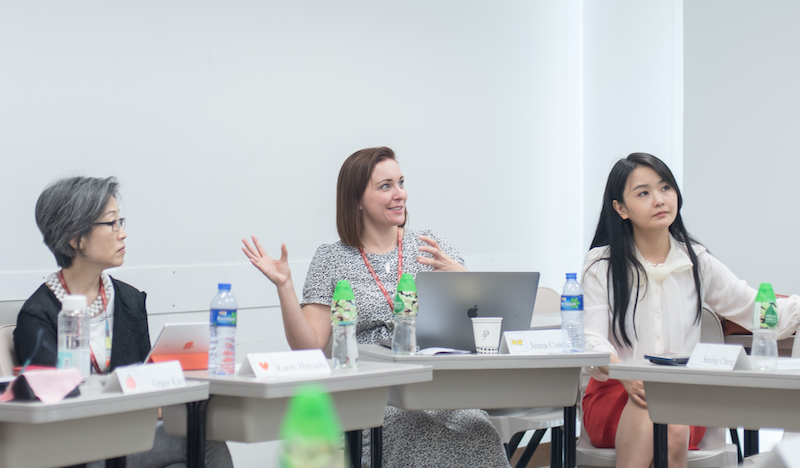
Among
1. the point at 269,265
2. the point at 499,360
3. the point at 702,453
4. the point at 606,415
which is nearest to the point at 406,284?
the point at 499,360

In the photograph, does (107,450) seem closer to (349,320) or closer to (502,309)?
(349,320)

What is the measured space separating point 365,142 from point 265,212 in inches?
25.9

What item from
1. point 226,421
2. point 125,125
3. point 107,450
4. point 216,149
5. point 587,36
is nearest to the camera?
point 107,450

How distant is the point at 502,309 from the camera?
6.59 ft

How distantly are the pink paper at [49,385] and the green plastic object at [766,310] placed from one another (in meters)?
1.62

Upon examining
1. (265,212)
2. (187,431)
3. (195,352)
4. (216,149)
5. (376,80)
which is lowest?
(187,431)

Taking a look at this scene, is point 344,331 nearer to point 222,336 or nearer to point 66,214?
point 222,336

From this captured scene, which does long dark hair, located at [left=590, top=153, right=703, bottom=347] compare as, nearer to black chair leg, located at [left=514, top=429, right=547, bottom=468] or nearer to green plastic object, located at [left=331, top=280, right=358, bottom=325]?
black chair leg, located at [left=514, top=429, right=547, bottom=468]

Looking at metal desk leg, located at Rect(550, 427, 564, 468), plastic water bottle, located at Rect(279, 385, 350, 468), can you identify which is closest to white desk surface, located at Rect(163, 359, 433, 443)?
metal desk leg, located at Rect(550, 427, 564, 468)

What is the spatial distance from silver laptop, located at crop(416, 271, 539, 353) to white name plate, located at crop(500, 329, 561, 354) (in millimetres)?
90

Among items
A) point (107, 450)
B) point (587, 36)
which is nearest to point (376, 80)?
point (587, 36)

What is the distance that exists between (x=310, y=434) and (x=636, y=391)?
175 centimetres

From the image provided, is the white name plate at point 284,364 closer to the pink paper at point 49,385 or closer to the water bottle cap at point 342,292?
the water bottle cap at point 342,292

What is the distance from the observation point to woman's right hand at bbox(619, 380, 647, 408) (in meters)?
2.02
